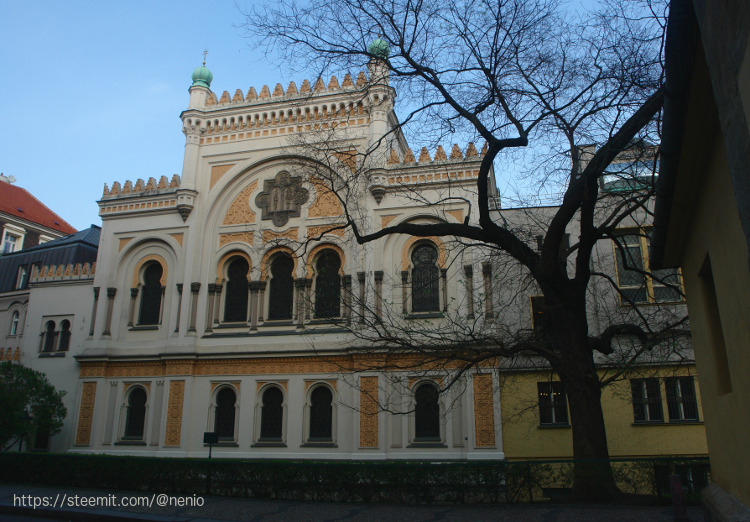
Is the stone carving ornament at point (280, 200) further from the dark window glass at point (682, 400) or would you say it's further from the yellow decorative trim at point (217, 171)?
the dark window glass at point (682, 400)

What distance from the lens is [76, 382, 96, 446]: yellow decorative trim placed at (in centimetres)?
2170

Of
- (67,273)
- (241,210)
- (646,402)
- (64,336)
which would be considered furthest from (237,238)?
(646,402)

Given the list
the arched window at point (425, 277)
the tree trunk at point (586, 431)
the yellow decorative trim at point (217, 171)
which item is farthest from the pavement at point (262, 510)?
the yellow decorative trim at point (217, 171)

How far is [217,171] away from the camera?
23.8 m

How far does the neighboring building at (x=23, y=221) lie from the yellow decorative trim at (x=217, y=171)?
2558 cm

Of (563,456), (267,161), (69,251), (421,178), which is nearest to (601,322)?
(563,456)

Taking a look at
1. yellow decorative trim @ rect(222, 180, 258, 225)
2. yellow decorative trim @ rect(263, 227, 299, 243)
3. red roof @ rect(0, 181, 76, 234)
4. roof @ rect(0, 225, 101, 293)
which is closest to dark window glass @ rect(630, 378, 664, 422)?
yellow decorative trim @ rect(263, 227, 299, 243)

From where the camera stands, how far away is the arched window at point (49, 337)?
2447 cm

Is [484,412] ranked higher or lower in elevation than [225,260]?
lower

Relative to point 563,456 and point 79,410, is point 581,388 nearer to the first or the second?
point 563,456

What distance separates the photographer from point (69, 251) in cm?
2884

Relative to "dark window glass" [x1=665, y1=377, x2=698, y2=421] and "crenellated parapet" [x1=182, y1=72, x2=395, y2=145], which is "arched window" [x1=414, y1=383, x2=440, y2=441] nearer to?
"dark window glass" [x1=665, y1=377, x2=698, y2=421]

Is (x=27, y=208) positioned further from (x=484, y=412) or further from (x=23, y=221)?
(x=484, y=412)

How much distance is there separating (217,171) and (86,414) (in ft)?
35.1
